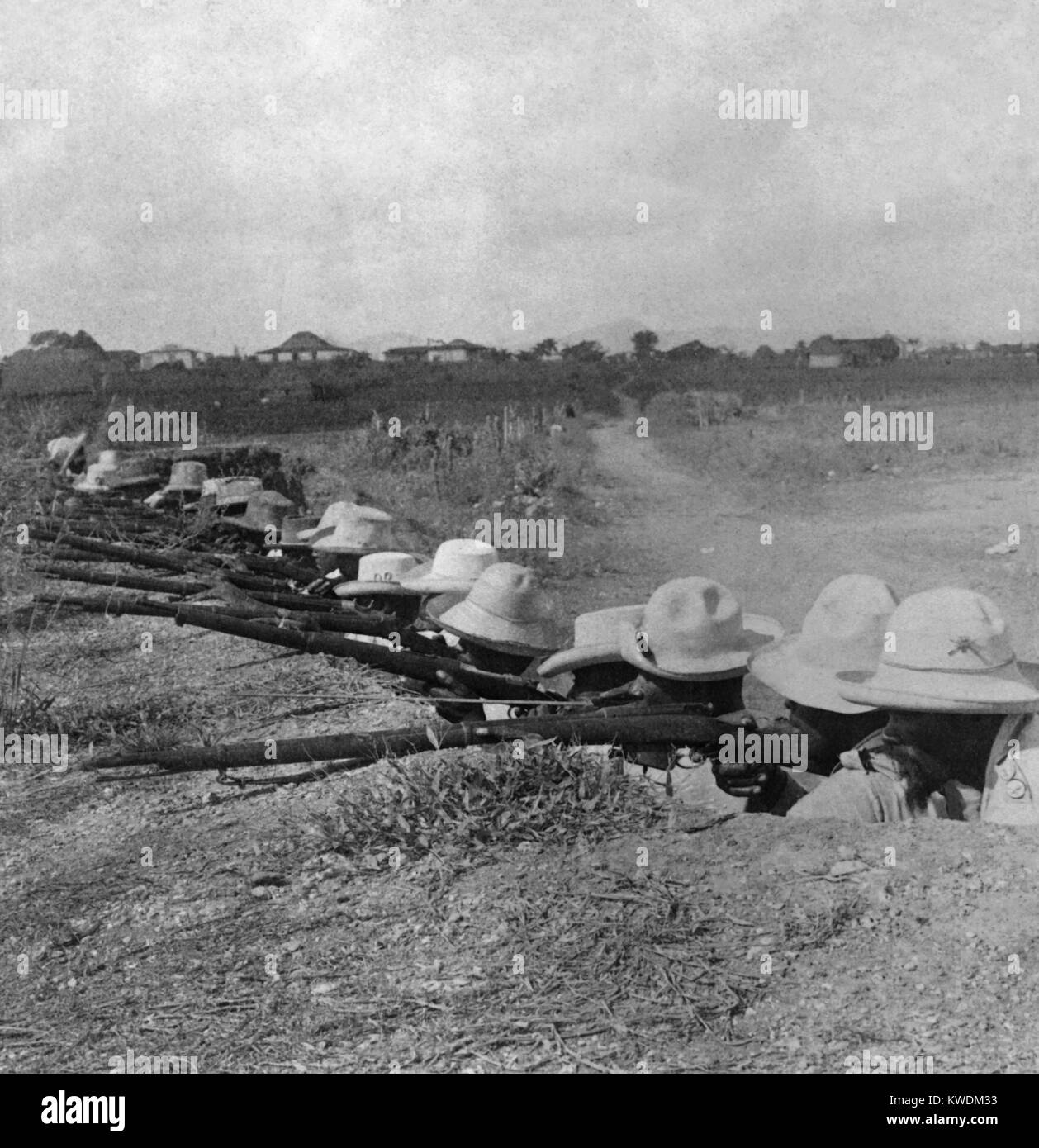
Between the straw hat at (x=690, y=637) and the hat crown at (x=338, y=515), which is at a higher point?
the hat crown at (x=338, y=515)

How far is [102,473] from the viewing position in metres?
15.4

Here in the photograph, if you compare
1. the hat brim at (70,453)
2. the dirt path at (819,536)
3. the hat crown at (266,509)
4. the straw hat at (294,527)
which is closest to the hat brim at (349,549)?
the straw hat at (294,527)

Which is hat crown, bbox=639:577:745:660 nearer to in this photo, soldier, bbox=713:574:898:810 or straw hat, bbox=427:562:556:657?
soldier, bbox=713:574:898:810

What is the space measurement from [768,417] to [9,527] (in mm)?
17307

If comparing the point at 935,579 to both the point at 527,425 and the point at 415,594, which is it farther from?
the point at 527,425

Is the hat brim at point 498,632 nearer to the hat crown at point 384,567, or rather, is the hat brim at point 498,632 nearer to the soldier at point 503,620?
the soldier at point 503,620

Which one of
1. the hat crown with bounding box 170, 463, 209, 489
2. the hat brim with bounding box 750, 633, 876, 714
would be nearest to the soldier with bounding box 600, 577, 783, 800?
the hat brim with bounding box 750, 633, 876, 714

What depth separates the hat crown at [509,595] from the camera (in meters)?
5.95

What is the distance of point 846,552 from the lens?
42.0 feet

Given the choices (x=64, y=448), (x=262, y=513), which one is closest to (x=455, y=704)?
(x=262, y=513)

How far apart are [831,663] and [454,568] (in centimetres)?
276

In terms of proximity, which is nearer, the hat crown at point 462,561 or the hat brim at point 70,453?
the hat crown at point 462,561

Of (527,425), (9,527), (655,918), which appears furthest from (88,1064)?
(527,425)

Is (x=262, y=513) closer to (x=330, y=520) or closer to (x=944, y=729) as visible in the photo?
(x=330, y=520)
